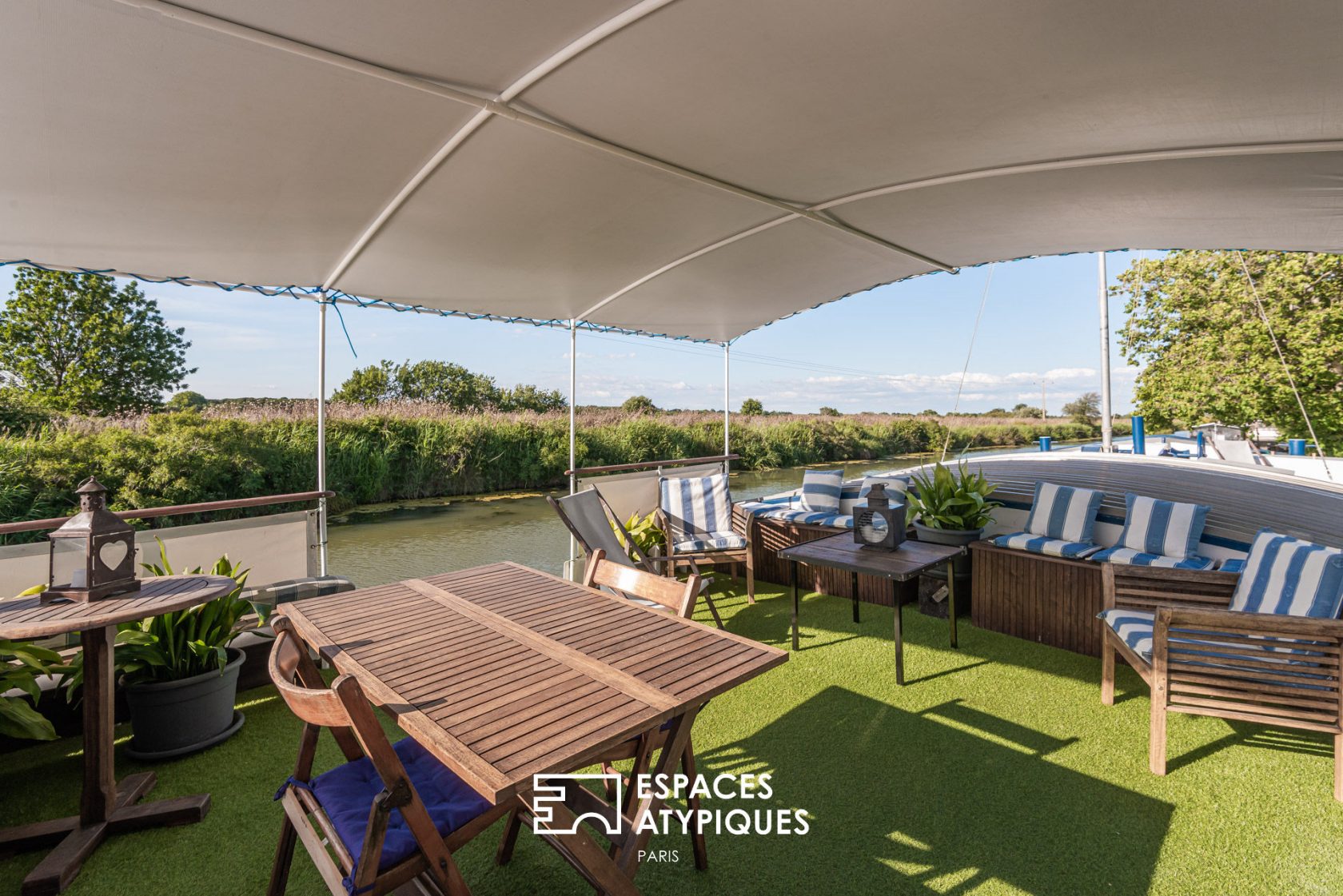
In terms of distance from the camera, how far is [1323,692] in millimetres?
2260

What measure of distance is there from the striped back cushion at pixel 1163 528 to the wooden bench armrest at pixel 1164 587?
0.79 metres

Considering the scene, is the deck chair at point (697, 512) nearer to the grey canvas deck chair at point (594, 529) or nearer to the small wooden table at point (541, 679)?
the grey canvas deck chair at point (594, 529)

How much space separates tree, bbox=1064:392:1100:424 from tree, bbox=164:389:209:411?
27.2 metres

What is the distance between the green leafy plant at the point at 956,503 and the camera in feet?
14.5

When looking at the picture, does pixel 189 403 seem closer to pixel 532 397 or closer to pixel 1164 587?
pixel 532 397

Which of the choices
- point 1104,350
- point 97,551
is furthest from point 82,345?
point 1104,350

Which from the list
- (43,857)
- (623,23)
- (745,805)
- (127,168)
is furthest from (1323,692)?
(127,168)

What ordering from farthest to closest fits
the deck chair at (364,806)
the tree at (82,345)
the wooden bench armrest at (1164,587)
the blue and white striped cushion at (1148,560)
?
the tree at (82,345) < the blue and white striped cushion at (1148,560) < the wooden bench armrest at (1164,587) < the deck chair at (364,806)

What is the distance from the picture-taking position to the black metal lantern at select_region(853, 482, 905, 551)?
3801mm

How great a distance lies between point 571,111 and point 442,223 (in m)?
1.18

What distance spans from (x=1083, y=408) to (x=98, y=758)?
94.4 feet

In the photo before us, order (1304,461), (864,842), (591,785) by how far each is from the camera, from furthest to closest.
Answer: (1304,461) < (591,785) < (864,842)

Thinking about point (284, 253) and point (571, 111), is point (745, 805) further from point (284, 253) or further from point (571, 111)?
point (284, 253)

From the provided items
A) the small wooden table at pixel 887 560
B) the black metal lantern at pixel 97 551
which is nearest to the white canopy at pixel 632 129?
the black metal lantern at pixel 97 551
